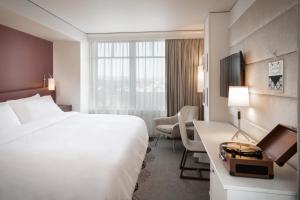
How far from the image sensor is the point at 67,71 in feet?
16.6

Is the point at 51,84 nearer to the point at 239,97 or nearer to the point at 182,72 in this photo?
the point at 182,72

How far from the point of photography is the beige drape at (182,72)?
16.4 feet

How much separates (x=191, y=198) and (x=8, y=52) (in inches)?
144

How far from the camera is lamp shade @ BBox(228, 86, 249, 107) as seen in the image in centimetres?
241

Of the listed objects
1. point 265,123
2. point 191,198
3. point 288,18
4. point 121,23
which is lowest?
point 191,198

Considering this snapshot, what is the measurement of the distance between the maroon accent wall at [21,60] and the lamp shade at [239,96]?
353cm

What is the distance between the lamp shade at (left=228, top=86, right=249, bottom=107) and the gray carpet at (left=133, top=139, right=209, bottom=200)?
1179 millimetres

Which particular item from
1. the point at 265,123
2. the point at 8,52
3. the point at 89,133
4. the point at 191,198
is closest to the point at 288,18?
the point at 265,123

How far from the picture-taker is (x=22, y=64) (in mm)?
4000

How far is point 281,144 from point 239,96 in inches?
37.2

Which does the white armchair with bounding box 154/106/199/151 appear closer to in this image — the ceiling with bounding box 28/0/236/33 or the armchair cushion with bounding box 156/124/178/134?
the armchair cushion with bounding box 156/124/178/134

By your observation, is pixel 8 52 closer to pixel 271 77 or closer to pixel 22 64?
pixel 22 64

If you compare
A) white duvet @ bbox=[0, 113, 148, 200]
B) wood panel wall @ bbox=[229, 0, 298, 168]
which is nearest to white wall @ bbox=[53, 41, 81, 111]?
white duvet @ bbox=[0, 113, 148, 200]

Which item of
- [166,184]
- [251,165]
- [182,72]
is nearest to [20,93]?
[166,184]
